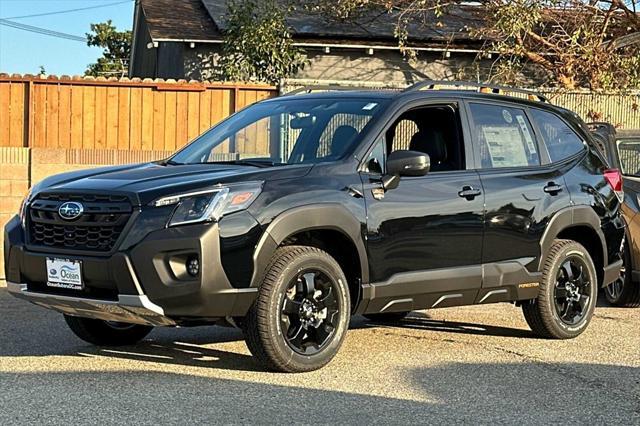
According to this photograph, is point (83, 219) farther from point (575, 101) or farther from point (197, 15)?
point (197, 15)

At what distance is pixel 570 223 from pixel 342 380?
8.88ft

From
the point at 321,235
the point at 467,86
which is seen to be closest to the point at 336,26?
the point at 467,86

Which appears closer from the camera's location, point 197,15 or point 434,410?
point 434,410

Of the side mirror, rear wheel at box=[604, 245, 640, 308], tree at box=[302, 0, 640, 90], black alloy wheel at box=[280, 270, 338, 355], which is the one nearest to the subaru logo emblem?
black alloy wheel at box=[280, 270, 338, 355]

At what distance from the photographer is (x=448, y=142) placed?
791 centimetres

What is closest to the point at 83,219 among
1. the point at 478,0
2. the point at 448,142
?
the point at 448,142

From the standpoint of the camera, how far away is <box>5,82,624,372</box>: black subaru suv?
20.6 ft

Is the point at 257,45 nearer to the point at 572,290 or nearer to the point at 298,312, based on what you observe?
the point at 572,290

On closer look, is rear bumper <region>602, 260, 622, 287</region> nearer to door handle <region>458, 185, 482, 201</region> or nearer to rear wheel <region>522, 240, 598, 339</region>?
rear wheel <region>522, 240, 598, 339</region>

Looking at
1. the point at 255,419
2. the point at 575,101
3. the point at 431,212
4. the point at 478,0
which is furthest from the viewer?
the point at 478,0

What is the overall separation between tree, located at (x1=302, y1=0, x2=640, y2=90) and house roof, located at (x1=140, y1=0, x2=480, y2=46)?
57.5 inches

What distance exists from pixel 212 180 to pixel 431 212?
1.67 metres

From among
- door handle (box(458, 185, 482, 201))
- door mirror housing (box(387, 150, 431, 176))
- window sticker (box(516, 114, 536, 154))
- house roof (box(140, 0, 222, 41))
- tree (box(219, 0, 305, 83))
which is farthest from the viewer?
house roof (box(140, 0, 222, 41))

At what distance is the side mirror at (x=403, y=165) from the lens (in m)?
7.04
